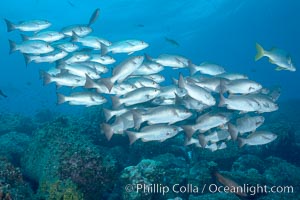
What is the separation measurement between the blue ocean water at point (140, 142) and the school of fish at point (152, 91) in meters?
0.85

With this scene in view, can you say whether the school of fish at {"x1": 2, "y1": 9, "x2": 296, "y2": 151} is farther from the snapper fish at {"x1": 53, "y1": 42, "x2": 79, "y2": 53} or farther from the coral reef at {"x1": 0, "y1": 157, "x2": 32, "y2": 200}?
the coral reef at {"x1": 0, "y1": 157, "x2": 32, "y2": 200}

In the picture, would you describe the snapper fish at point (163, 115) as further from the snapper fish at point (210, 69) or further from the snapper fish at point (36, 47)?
the snapper fish at point (36, 47)

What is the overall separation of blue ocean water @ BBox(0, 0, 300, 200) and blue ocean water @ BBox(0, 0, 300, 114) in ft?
0.64

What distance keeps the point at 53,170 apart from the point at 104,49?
446 centimetres

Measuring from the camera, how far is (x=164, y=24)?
51750 millimetres

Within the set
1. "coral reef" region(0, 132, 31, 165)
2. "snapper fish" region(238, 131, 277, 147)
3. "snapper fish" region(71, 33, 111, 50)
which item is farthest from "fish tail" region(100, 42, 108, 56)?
"snapper fish" region(238, 131, 277, 147)

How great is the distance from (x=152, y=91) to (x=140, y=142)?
4.25 meters

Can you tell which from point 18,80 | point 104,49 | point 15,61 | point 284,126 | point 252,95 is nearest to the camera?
point 252,95

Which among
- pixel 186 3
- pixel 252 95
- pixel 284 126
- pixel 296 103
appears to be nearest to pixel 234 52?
pixel 186 3

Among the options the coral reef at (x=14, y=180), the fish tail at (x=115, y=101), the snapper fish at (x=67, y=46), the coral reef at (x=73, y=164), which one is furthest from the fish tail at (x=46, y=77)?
the coral reef at (x=14, y=180)

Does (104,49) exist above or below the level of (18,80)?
above

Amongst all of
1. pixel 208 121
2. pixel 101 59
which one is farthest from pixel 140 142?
pixel 208 121

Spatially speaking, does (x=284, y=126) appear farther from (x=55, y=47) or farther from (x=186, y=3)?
(x=186, y=3)

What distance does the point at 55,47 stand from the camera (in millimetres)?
9758
